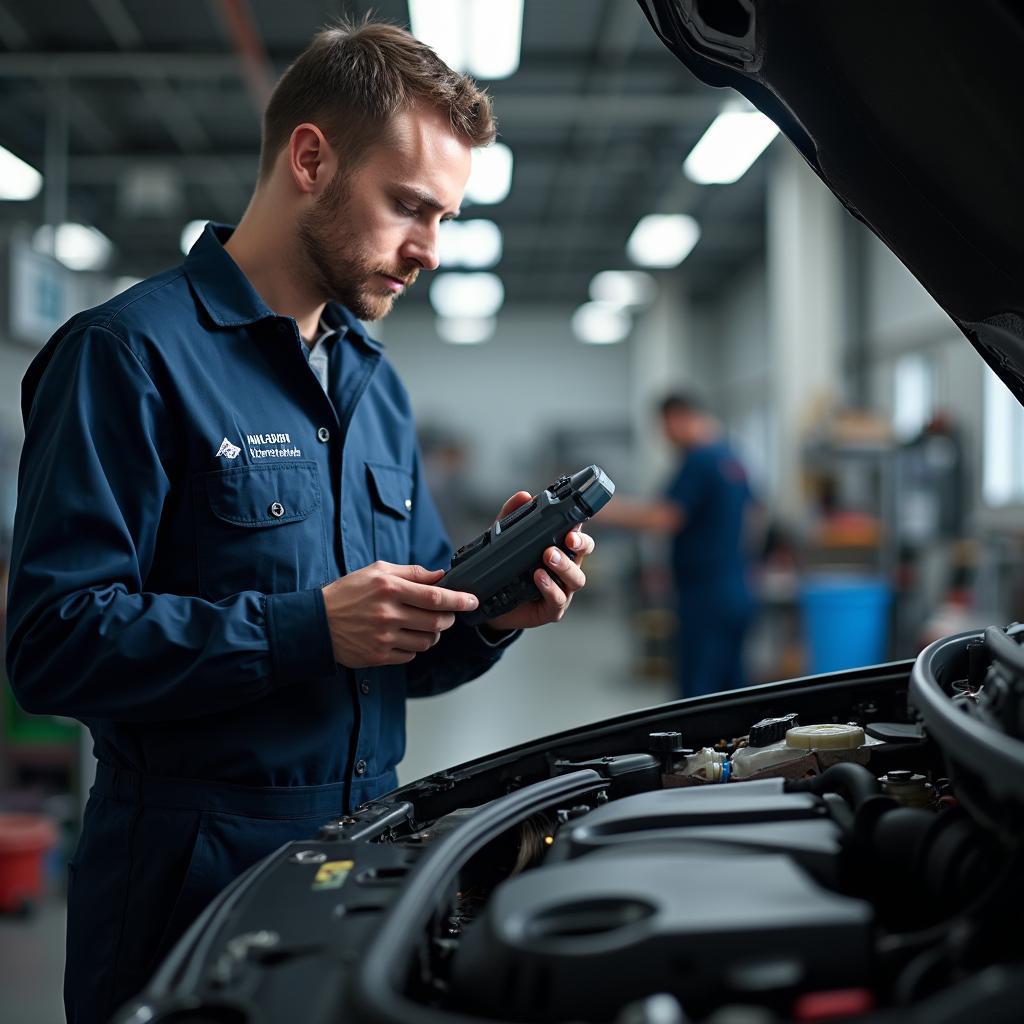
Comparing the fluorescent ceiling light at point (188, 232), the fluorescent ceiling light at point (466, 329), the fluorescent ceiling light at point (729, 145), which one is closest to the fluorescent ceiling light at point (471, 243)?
the fluorescent ceiling light at point (188, 232)

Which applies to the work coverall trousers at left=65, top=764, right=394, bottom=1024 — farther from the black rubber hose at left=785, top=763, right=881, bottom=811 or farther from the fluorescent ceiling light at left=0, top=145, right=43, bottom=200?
the fluorescent ceiling light at left=0, top=145, right=43, bottom=200

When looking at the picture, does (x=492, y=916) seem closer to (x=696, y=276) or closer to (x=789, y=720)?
(x=789, y=720)

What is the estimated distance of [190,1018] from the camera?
65cm

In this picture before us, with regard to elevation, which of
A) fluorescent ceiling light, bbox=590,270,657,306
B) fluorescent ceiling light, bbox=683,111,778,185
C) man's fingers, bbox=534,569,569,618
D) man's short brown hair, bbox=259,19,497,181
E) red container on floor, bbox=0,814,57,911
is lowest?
red container on floor, bbox=0,814,57,911

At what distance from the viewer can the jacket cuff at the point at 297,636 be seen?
1111 millimetres

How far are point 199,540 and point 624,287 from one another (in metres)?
11.7

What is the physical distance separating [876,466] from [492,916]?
6162mm

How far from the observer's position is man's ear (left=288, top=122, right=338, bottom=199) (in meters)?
1.29

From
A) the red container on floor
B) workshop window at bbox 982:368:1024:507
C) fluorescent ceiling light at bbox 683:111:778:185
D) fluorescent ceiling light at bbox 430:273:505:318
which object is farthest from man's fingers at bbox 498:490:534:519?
fluorescent ceiling light at bbox 430:273:505:318

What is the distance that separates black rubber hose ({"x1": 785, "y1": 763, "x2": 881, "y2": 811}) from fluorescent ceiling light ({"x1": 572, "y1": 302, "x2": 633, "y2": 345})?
507 inches

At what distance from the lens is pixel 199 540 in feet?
3.92

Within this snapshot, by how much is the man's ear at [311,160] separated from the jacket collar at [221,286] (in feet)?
0.43

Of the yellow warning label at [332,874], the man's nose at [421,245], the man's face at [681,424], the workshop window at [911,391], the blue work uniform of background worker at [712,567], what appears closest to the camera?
the yellow warning label at [332,874]

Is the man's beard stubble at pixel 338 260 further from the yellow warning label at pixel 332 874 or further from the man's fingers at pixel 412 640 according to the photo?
the yellow warning label at pixel 332 874
